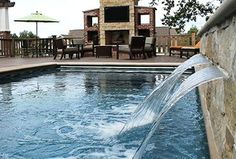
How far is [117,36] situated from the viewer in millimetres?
20234

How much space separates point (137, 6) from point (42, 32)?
18.5 ft

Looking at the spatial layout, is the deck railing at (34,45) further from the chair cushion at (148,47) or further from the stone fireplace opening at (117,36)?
the stone fireplace opening at (117,36)

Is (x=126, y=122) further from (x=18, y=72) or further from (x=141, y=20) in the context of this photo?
(x=141, y=20)

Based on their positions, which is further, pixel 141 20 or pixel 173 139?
pixel 141 20

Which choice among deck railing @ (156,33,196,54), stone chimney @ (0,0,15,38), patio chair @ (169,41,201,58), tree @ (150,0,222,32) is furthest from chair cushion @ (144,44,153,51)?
stone chimney @ (0,0,15,38)

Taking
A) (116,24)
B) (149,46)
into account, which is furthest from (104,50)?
(116,24)

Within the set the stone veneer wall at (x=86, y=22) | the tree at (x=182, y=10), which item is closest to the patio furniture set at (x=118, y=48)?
the tree at (x=182, y=10)

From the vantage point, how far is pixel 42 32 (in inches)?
775

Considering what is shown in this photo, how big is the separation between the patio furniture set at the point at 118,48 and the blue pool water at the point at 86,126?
588 centimetres

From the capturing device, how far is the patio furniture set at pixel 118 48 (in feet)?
41.4

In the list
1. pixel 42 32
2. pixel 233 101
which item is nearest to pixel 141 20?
pixel 42 32

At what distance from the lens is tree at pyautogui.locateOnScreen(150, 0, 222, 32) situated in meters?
15.7

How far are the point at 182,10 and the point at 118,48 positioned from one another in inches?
164

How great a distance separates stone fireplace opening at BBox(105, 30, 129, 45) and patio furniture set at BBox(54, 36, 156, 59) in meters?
4.44
